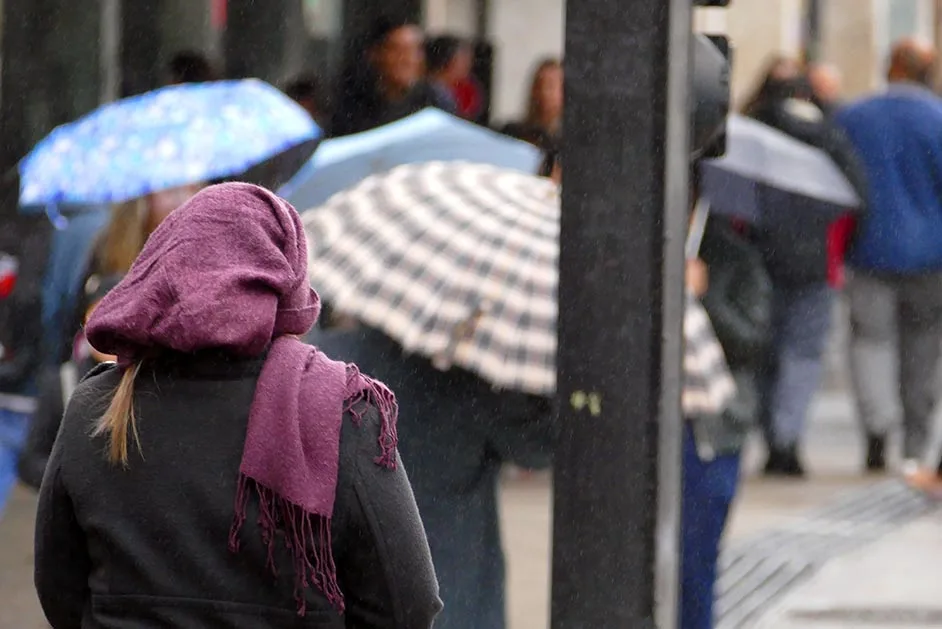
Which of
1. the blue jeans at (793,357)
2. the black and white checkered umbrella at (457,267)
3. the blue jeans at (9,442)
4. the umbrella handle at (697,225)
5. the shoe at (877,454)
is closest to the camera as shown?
the black and white checkered umbrella at (457,267)

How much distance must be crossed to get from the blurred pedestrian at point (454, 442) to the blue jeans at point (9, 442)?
6.74 feet

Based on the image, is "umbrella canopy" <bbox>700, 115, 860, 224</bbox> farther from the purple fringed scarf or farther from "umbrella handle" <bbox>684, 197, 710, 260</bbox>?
the purple fringed scarf

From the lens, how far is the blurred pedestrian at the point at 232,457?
2.84 meters

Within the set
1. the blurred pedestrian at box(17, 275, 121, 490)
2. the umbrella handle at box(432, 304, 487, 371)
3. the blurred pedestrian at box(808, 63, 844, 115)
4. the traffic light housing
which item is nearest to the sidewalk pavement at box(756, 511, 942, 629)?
the blurred pedestrian at box(17, 275, 121, 490)

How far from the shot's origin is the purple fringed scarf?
2.83 metres

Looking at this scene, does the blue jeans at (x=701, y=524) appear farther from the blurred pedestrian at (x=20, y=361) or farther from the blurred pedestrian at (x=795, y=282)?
the blurred pedestrian at (x=795, y=282)

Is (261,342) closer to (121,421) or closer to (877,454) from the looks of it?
(121,421)

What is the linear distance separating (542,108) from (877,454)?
2746 millimetres

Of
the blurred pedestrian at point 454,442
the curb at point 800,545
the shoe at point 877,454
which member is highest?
the blurred pedestrian at point 454,442

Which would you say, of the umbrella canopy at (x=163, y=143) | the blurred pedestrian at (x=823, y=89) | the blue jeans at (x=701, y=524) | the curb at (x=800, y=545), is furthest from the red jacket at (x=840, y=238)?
the blue jeans at (x=701, y=524)

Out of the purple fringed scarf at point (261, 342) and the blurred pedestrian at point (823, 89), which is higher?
the purple fringed scarf at point (261, 342)

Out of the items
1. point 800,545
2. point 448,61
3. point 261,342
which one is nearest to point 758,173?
point 800,545

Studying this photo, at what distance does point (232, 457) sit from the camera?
9.46ft

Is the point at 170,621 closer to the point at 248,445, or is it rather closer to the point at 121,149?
the point at 248,445
